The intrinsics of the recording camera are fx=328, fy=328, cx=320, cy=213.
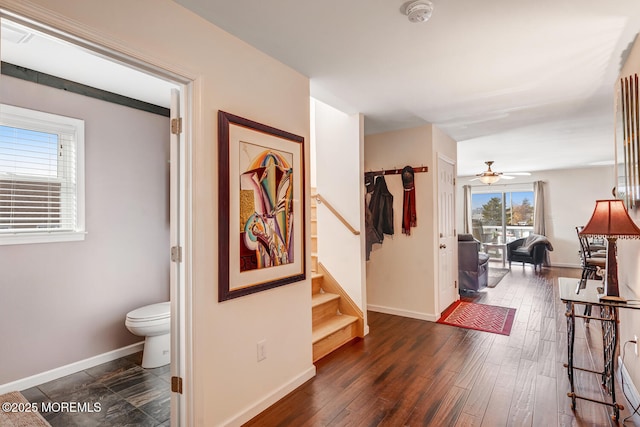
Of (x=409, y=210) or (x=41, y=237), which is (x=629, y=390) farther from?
(x=41, y=237)

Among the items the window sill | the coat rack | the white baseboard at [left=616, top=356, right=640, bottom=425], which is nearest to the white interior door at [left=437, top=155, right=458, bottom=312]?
the coat rack

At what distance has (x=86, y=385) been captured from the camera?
2443 mm

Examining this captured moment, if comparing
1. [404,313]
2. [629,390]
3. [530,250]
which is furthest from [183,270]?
[530,250]

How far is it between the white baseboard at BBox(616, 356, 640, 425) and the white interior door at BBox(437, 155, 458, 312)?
5.88ft

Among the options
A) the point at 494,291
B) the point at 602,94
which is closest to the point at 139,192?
the point at 602,94

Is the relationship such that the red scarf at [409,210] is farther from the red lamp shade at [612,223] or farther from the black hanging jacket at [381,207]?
the red lamp shade at [612,223]

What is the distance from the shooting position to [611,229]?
1.95 meters

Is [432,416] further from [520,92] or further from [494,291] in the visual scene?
[494,291]

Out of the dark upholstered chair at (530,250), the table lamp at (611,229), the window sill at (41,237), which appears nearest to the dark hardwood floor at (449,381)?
the table lamp at (611,229)

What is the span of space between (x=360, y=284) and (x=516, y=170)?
6.82m

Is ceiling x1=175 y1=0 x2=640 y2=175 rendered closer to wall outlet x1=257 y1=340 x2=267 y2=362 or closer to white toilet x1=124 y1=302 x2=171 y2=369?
wall outlet x1=257 y1=340 x2=267 y2=362

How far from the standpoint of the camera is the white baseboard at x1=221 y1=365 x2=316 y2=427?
1977mm

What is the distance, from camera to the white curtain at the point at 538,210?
806 cm

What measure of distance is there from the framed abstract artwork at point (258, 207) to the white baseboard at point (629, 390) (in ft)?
7.37
